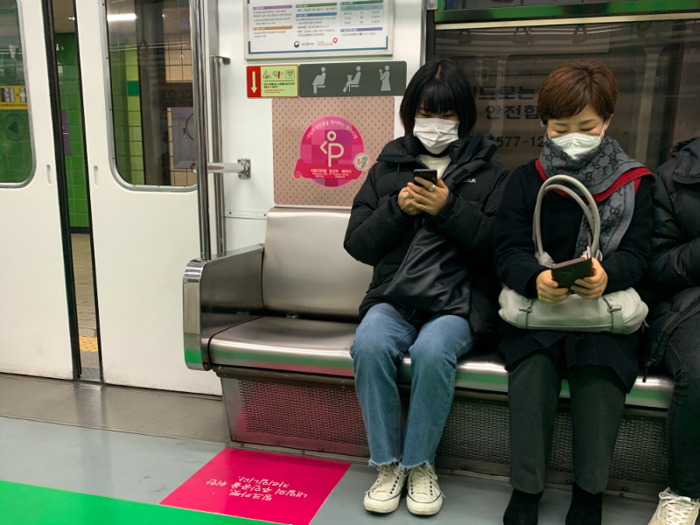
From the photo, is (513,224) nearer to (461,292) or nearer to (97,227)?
(461,292)

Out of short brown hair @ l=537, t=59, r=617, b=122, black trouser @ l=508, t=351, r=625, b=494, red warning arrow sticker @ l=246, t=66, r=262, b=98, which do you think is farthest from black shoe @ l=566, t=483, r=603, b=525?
red warning arrow sticker @ l=246, t=66, r=262, b=98

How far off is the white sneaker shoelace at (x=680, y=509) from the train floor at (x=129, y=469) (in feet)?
0.63

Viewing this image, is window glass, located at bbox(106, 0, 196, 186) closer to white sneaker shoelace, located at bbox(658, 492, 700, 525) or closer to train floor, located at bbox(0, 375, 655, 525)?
train floor, located at bbox(0, 375, 655, 525)

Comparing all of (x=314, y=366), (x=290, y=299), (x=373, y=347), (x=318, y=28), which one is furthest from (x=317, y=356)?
(x=318, y=28)

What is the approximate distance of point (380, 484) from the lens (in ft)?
6.28

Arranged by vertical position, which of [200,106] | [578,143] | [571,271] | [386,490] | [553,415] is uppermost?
[200,106]

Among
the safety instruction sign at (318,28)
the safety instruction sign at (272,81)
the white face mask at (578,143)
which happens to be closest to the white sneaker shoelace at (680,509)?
the white face mask at (578,143)

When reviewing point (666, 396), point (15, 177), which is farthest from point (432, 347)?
point (15, 177)

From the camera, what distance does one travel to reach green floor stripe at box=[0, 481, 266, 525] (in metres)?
1.87

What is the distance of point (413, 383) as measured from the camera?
1.86m

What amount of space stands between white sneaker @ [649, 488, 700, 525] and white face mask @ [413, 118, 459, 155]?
1300 millimetres

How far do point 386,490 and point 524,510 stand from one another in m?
0.43

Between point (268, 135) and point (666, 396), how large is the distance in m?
1.91

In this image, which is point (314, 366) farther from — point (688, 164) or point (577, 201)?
point (688, 164)
